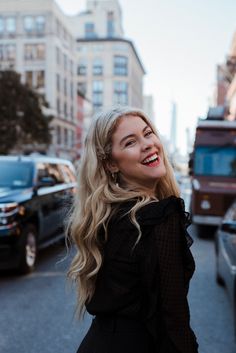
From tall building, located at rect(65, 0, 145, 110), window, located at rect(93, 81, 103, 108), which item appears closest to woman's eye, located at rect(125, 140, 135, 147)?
tall building, located at rect(65, 0, 145, 110)

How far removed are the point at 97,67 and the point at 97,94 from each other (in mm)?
7125

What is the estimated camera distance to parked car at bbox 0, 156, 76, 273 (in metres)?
7.18

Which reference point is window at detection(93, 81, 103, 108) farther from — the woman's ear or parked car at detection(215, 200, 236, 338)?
the woman's ear

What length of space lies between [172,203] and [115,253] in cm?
29

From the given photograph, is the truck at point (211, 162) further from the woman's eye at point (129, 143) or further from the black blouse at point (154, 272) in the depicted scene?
the black blouse at point (154, 272)

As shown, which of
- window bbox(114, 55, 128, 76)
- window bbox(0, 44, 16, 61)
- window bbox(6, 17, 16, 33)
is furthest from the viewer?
window bbox(114, 55, 128, 76)

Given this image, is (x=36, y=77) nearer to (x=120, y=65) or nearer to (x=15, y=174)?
(x=120, y=65)

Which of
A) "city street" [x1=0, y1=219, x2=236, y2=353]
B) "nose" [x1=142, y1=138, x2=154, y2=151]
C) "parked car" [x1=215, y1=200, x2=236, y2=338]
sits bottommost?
"city street" [x1=0, y1=219, x2=236, y2=353]

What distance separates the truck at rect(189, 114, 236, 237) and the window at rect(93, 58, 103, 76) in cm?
10633

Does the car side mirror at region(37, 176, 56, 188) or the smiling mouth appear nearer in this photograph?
the smiling mouth

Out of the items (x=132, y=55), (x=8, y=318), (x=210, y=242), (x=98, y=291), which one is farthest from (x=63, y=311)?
(x=132, y=55)

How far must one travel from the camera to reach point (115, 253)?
5.82ft

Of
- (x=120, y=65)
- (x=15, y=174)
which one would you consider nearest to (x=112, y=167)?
(x=15, y=174)

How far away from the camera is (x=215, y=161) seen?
13.0 m
